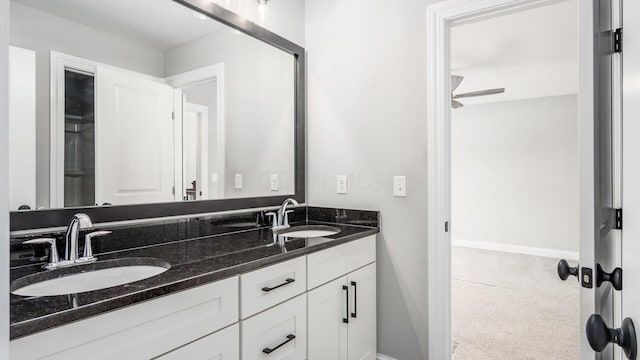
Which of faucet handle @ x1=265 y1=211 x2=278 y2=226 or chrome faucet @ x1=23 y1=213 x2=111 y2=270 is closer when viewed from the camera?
chrome faucet @ x1=23 y1=213 x2=111 y2=270

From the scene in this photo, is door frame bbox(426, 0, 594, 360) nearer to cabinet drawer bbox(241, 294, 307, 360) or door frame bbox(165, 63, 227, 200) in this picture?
cabinet drawer bbox(241, 294, 307, 360)

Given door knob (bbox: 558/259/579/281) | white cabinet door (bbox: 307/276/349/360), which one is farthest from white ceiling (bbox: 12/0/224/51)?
door knob (bbox: 558/259/579/281)

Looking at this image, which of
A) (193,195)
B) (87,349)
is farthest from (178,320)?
(193,195)

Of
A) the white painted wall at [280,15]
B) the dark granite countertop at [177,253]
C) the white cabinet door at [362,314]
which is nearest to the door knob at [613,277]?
the dark granite countertop at [177,253]

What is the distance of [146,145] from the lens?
1.51m

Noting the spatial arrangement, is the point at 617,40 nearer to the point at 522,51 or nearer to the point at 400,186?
the point at 400,186

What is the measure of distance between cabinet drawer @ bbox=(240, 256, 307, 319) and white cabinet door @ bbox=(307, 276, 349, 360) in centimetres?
13

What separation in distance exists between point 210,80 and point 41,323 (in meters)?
1.37

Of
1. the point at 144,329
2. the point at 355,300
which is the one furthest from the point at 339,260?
the point at 144,329

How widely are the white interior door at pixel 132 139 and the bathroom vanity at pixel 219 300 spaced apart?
16 centimetres

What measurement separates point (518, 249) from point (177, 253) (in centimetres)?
544

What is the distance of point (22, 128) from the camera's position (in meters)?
1.15

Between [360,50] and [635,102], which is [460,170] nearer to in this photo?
[360,50]

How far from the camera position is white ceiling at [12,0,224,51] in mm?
1295
